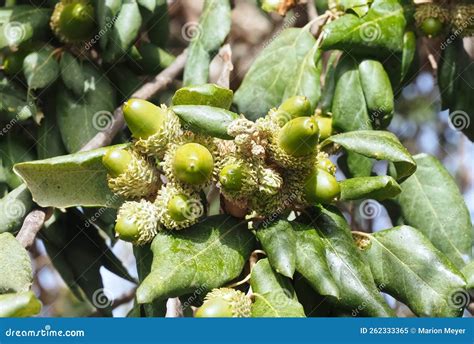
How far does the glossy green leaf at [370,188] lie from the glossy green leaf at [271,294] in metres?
0.20

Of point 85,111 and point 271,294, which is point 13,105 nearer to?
point 85,111

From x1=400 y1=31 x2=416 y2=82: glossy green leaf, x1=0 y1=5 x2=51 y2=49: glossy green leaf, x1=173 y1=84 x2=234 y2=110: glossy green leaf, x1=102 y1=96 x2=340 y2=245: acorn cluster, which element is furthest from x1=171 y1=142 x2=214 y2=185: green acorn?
x1=0 y1=5 x2=51 y2=49: glossy green leaf

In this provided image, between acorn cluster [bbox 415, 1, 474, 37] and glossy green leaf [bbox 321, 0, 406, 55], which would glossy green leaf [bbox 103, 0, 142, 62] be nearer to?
glossy green leaf [bbox 321, 0, 406, 55]

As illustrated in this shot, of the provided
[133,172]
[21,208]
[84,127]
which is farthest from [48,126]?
[133,172]

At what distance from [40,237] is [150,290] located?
2.75 feet

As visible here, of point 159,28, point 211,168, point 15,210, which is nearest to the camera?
point 211,168

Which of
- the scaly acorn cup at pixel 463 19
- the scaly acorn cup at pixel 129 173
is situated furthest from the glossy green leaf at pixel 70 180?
the scaly acorn cup at pixel 463 19

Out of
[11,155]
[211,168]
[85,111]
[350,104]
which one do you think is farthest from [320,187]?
[11,155]

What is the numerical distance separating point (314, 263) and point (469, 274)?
38 centimetres

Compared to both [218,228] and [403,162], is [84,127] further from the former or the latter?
[403,162]

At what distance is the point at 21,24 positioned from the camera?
209 cm

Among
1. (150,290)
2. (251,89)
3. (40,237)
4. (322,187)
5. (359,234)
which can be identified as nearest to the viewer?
(150,290)

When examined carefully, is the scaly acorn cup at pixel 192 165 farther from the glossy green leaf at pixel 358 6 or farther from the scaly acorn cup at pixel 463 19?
the scaly acorn cup at pixel 463 19

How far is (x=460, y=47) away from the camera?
208 centimetres
